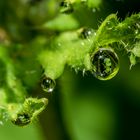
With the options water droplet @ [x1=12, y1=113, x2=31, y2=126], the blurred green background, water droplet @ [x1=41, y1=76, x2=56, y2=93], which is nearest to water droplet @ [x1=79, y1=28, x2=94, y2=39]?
water droplet @ [x1=41, y1=76, x2=56, y2=93]

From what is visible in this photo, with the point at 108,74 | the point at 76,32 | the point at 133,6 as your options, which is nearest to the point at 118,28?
the point at 108,74

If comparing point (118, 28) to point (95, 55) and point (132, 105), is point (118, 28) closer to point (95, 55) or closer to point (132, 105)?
point (95, 55)

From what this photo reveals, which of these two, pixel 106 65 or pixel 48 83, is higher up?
pixel 48 83

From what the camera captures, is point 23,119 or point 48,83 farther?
point 48,83

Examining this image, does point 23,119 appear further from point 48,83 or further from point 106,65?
point 106,65

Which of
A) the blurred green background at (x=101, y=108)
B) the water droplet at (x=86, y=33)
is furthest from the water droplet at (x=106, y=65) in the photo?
the blurred green background at (x=101, y=108)

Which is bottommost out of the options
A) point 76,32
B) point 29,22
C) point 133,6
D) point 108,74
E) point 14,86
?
point 108,74

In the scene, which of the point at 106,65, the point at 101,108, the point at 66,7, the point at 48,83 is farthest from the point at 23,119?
the point at 101,108

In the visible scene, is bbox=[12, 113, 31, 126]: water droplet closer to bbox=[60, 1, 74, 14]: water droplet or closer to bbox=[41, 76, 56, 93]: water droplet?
bbox=[41, 76, 56, 93]: water droplet
